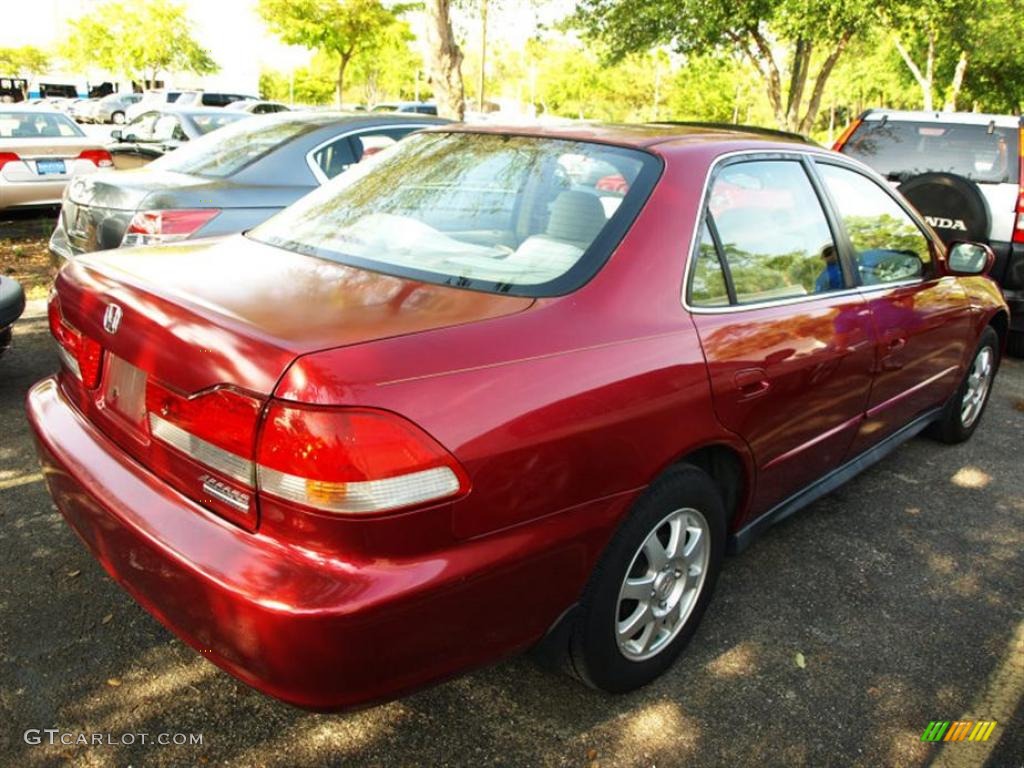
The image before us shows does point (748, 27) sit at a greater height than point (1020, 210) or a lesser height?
greater

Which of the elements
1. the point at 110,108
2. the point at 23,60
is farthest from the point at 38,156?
the point at 23,60

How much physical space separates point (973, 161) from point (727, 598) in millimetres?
5176

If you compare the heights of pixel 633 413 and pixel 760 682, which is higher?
pixel 633 413

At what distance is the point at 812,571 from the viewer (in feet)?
10.6

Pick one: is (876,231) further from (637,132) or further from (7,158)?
(7,158)

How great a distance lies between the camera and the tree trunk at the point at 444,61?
9.77 metres

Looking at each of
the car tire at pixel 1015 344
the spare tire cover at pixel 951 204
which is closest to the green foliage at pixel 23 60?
the spare tire cover at pixel 951 204

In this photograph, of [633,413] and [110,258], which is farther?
[110,258]

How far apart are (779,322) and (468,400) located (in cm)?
132

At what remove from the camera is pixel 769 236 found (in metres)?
2.85

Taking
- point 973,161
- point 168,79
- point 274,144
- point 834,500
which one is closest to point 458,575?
point 834,500

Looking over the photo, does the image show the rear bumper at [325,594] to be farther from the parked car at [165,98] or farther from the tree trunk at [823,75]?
the parked car at [165,98]

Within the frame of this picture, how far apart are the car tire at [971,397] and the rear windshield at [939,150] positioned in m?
2.32

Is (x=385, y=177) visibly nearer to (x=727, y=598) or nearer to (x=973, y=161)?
(x=727, y=598)
